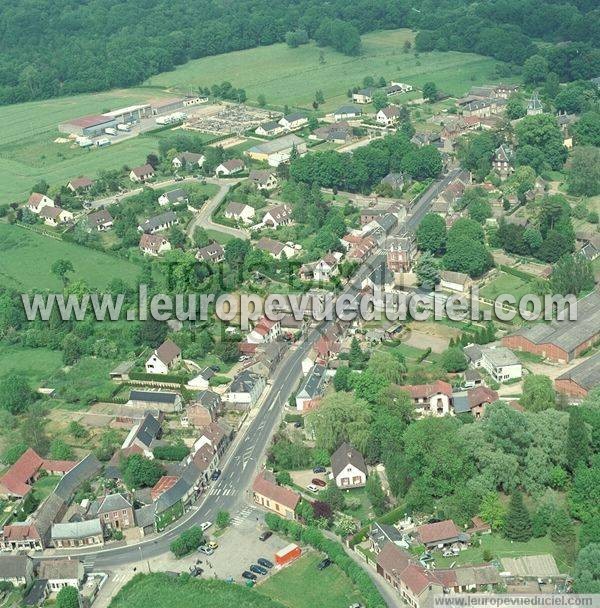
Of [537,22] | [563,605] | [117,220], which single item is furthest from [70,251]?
[537,22]

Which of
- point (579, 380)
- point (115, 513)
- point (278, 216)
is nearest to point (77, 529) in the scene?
point (115, 513)

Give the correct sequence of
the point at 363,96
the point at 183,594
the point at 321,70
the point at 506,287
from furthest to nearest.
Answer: the point at 321,70
the point at 363,96
the point at 506,287
the point at 183,594

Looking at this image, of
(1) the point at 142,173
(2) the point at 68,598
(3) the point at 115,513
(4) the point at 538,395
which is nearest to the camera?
(2) the point at 68,598

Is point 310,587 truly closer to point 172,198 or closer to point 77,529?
point 77,529

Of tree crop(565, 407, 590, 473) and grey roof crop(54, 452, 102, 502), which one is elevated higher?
tree crop(565, 407, 590, 473)

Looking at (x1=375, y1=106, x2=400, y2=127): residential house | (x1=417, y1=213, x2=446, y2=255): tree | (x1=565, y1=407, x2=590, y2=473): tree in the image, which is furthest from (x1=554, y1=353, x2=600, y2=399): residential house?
(x1=375, y1=106, x2=400, y2=127): residential house

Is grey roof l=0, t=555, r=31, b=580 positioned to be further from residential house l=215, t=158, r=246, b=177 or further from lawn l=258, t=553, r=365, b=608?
residential house l=215, t=158, r=246, b=177

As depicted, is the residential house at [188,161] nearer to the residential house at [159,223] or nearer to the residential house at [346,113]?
the residential house at [159,223]
